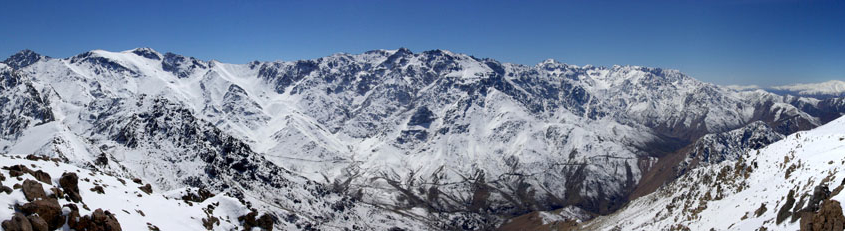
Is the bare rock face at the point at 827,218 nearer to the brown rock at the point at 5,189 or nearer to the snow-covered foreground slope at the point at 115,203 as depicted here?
Result: the snow-covered foreground slope at the point at 115,203

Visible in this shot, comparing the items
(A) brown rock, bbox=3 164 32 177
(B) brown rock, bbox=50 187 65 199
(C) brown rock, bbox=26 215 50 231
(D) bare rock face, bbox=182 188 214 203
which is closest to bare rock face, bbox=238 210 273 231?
(D) bare rock face, bbox=182 188 214 203

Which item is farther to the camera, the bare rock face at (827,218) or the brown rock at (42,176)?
the brown rock at (42,176)

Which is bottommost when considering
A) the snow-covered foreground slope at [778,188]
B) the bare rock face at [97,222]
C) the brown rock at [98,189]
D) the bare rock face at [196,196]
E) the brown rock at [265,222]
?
the brown rock at [265,222]

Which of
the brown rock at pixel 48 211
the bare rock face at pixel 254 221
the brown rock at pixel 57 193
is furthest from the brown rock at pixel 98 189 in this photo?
the bare rock face at pixel 254 221

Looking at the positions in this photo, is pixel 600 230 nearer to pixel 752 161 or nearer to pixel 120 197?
pixel 752 161

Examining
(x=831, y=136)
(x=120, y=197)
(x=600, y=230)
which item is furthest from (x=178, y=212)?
(x=600, y=230)

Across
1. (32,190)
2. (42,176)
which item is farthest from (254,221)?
(32,190)
